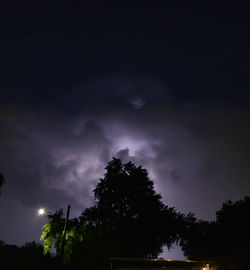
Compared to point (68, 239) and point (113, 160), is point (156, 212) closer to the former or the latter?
point (113, 160)

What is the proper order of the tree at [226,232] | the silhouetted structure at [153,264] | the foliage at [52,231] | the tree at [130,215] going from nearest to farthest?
the silhouetted structure at [153,264], the foliage at [52,231], the tree at [130,215], the tree at [226,232]

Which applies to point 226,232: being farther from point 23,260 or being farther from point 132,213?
point 23,260

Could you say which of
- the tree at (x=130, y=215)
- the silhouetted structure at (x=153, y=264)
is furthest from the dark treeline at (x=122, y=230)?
the silhouetted structure at (x=153, y=264)

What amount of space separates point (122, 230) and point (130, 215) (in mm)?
2425

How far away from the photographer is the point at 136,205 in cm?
3192

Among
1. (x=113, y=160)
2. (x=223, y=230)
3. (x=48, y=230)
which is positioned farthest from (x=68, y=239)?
(x=223, y=230)

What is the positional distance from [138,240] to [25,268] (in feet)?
44.1

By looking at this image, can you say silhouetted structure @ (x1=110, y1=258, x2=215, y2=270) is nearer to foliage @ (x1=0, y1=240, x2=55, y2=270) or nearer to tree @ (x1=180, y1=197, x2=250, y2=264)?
foliage @ (x1=0, y1=240, x2=55, y2=270)

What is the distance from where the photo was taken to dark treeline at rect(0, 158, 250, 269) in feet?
71.4

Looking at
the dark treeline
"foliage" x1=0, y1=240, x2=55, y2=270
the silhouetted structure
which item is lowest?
the silhouetted structure

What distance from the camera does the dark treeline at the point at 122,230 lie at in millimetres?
21766

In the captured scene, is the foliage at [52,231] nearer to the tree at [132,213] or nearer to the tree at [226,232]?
the tree at [132,213]

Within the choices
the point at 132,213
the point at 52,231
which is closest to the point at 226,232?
the point at 132,213

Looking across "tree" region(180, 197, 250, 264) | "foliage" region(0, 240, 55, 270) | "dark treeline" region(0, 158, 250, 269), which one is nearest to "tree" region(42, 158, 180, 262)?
"dark treeline" region(0, 158, 250, 269)
